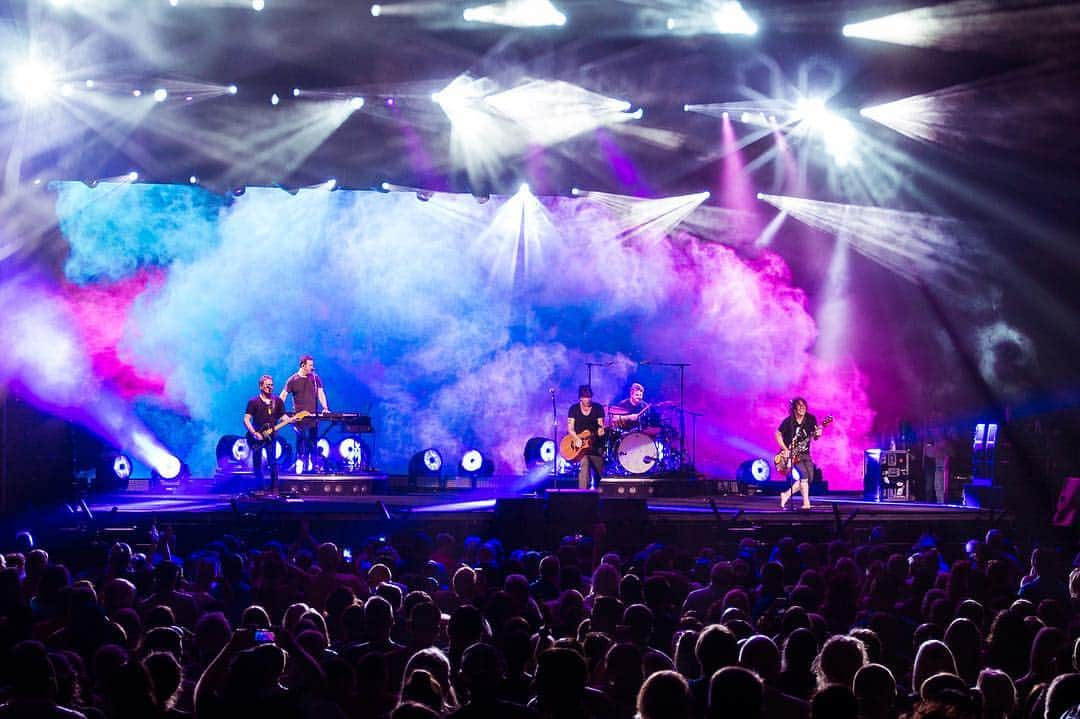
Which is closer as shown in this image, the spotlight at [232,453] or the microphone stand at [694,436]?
the spotlight at [232,453]

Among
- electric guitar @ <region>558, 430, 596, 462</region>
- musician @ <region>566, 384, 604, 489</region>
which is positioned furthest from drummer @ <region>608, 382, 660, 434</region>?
musician @ <region>566, 384, 604, 489</region>

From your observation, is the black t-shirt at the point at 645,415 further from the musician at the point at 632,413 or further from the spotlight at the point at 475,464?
the spotlight at the point at 475,464

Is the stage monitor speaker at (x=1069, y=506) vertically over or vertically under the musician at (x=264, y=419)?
under

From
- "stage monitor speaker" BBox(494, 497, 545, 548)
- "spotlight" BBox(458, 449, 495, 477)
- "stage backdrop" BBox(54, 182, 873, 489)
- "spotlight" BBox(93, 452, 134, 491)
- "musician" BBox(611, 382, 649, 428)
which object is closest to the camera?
"stage monitor speaker" BBox(494, 497, 545, 548)

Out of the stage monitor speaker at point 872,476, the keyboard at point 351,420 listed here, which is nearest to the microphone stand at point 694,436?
the stage monitor speaker at point 872,476

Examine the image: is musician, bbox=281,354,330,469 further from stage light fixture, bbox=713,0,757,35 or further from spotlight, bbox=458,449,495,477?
stage light fixture, bbox=713,0,757,35

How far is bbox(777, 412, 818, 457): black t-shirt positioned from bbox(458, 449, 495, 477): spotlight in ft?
20.3

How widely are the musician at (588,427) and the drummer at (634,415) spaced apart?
1627 mm

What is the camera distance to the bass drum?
55.9ft

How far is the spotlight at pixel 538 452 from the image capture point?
19203mm

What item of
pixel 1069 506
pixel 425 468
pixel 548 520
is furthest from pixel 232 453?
pixel 1069 506

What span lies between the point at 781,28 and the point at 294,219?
1116cm

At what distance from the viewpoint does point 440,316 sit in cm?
2062

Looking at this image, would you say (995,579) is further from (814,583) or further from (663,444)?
(663,444)
